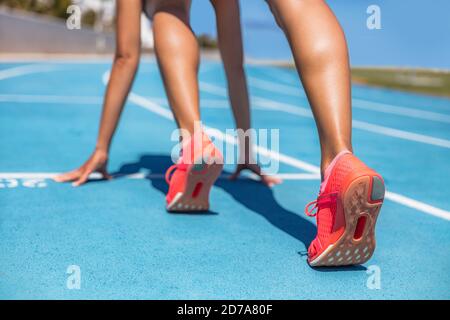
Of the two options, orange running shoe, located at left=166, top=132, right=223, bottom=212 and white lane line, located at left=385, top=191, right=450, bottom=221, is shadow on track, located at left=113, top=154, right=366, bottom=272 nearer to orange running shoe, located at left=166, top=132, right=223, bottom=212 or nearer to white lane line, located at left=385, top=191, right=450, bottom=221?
orange running shoe, located at left=166, top=132, right=223, bottom=212

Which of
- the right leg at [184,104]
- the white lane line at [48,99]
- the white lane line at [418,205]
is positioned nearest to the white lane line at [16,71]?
the white lane line at [48,99]

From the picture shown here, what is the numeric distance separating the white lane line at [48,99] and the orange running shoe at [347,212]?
618cm

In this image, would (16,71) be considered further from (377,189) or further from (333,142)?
(377,189)

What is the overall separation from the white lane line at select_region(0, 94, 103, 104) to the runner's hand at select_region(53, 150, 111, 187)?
4.44 meters

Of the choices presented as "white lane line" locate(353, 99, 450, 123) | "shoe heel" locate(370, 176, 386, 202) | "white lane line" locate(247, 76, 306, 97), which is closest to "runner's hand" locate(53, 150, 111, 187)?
"shoe heel" locate(370, 176, 386, 202)

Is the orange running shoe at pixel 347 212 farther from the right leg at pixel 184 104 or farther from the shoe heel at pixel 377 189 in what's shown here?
the right leg at pixel 184 104

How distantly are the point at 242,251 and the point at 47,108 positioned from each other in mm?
5346

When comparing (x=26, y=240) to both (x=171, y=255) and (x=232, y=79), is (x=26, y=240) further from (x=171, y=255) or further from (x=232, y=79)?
(x=232, y=79)

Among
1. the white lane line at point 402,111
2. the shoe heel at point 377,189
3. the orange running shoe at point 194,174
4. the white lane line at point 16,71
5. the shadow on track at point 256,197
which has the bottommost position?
the white lane line at point 402,111

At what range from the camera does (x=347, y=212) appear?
2.00 m

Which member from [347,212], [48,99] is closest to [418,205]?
[347,212]

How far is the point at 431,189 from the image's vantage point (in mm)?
3723

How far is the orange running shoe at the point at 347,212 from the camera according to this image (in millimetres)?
1965

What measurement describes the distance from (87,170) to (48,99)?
5.13 metres
